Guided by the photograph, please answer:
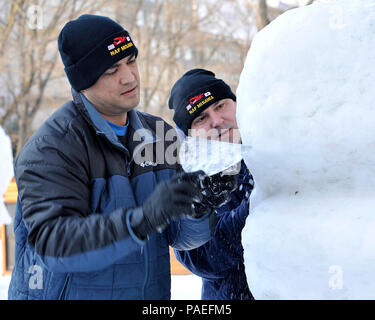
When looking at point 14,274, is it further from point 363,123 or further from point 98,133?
point 363,123

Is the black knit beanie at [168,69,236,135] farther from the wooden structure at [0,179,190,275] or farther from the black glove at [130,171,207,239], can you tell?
the wooden structure at [0,179,190,275]

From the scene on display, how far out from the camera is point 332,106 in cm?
102

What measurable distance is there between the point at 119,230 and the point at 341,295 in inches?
23.1

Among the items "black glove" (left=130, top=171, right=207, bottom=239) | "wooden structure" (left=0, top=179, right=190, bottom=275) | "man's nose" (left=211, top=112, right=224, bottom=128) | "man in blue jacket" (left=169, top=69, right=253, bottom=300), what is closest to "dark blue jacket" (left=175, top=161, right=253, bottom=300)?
"man in blue jacket" (left=169, top=69, right=253, bottom=300)

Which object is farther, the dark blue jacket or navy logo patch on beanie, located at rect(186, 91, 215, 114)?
navy logo patch on beanie, located at rect(186, 91, 215, 114)

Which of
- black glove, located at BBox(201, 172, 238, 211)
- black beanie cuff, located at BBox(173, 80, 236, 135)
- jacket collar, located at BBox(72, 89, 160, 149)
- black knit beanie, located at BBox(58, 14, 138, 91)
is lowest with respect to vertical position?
black glove, located at BBox(201, 172, 238, 211)

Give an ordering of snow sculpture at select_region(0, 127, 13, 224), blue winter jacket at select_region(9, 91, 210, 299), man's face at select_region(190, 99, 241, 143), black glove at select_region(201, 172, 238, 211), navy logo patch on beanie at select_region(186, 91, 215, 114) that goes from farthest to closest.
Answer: snow sculpture at select_region(0, 127, 13, 224) < navy logo patch on beanie at select_region(186, 91, 215, 114) < man's face at select_region(190, 99, 241, 143) < black glove at select_region(201, 172, 238, 211) < blue winter jacket at select_region(9, 91, 210, 299)

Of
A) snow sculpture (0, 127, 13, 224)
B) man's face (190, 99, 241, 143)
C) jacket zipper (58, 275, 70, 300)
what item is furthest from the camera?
snow sculpture (0, 127, 13, 224)

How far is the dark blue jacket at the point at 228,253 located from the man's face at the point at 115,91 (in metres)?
0.57

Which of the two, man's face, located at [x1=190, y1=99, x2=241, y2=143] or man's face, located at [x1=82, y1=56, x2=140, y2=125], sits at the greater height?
man's face, located at [x1=190, y1=99, x2=241, y2=143]

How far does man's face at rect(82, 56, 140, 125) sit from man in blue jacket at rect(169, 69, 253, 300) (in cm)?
55

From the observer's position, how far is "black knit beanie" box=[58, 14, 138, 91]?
1.34m

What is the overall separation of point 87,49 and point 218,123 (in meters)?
0.74
